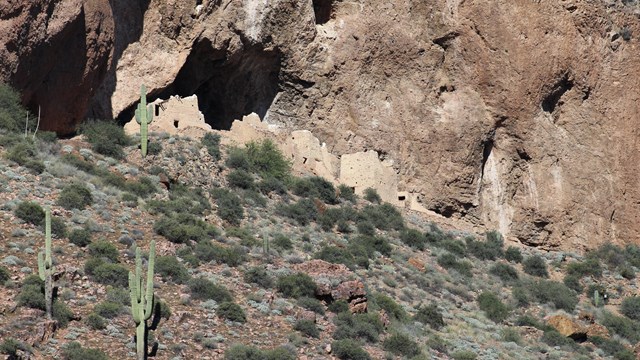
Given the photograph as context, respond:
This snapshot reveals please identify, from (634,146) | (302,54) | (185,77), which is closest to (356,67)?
(302,54)

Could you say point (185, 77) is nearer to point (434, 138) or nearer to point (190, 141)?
point (190, 141)

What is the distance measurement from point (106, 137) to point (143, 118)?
118cm

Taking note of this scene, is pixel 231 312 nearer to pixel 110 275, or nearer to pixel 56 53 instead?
pixel 110 275

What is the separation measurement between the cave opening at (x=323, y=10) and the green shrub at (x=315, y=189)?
657 centimetres

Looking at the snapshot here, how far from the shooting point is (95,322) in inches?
1483

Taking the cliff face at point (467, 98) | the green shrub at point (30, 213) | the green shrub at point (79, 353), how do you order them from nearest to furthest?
the green shrub at point (79, 353) < the green shrub at point (30, 213) < the cliff face at point (467, 98)

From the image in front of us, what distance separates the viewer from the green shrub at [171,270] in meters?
41.5

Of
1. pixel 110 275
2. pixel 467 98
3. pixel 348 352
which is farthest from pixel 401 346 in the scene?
pixel 467 98

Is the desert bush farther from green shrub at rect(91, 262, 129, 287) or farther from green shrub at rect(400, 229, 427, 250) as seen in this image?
green shrub at rect(91, 262, 129, 287)

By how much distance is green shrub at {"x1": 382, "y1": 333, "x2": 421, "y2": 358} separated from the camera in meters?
41.8

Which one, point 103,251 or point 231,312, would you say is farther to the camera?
point 103,251

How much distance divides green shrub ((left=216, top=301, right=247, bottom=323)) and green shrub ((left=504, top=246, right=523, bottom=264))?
15.4 meters

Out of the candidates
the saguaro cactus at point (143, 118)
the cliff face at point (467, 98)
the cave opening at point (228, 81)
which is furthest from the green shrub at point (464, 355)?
the cave opening at point (228, 81)

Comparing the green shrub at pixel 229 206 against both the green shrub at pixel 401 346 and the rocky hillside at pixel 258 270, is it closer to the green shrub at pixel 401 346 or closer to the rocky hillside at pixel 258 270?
the rocky hillside at pixel 258 270
